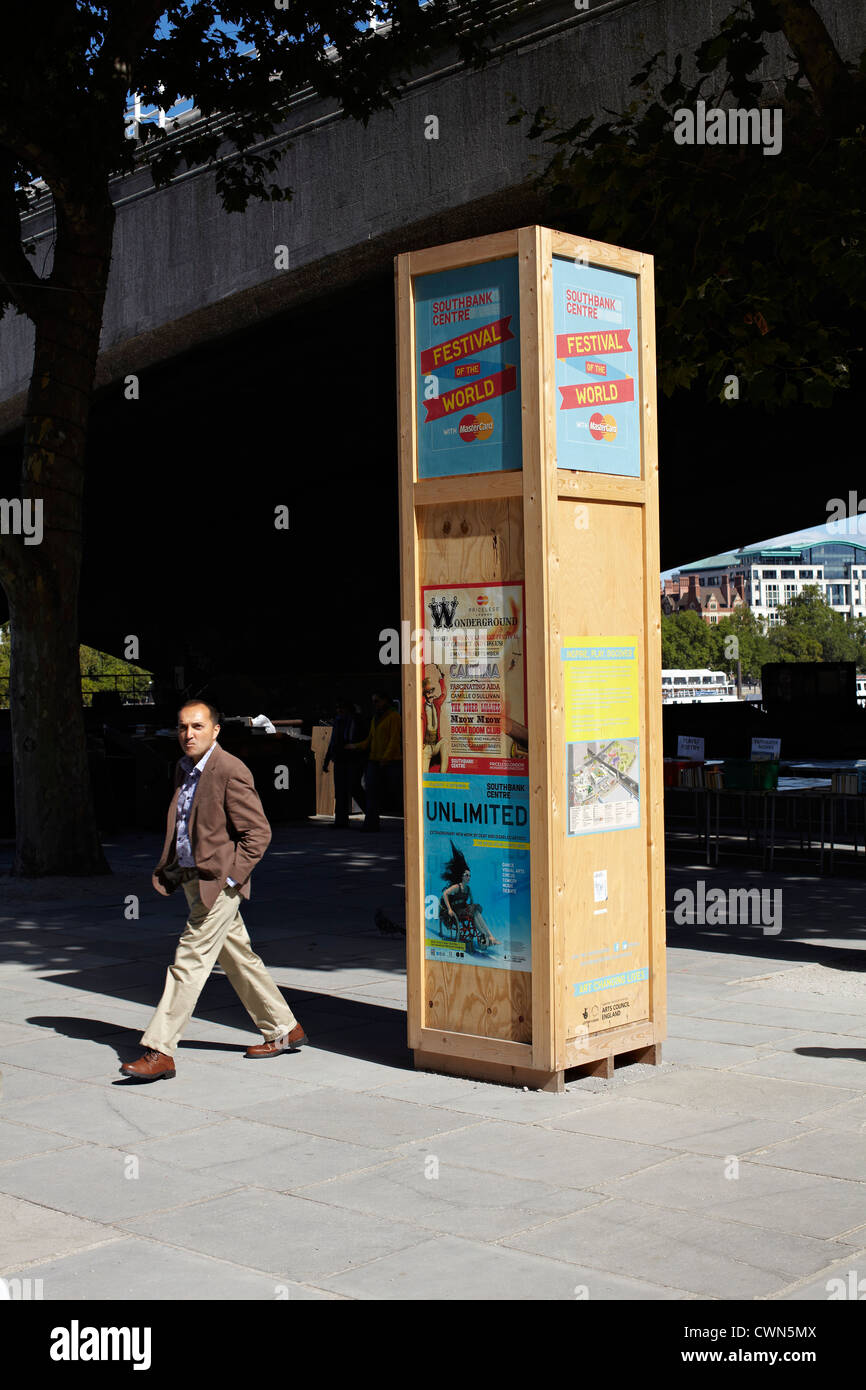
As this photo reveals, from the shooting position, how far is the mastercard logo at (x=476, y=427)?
7.27 metres

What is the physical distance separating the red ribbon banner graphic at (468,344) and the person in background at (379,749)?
Result: 11795mm

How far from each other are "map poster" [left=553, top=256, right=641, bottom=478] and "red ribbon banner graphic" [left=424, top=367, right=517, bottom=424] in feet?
0.82

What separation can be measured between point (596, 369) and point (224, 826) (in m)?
2.96

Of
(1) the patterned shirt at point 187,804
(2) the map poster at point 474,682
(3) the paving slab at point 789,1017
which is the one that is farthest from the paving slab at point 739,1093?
(1) the patterned shirt at point 187,804

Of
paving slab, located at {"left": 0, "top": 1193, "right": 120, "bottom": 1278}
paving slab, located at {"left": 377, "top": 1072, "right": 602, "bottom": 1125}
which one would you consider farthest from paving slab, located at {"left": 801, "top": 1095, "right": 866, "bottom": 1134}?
paving slab, located at {"left": 0, "top": 1193, "right": 120, "bottom": 1278}

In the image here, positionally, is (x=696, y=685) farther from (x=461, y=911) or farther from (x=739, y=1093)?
(x=739, y=1093)

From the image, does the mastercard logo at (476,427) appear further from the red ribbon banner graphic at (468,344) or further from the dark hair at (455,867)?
the dark hair at (455,867)

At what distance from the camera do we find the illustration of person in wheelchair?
7409mm

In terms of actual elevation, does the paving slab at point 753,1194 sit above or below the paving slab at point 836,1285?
below

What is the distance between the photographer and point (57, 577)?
50.4 feet

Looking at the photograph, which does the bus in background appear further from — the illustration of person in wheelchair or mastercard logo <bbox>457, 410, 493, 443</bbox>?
mastercard logo <bbox>457, 410, 493, 443</bbox>

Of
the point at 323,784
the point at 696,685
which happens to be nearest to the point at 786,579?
the point at 696,685

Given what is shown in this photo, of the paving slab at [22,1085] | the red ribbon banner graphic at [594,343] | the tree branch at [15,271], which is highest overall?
the tree branch at [15,271]

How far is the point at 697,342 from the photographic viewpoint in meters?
10.5
